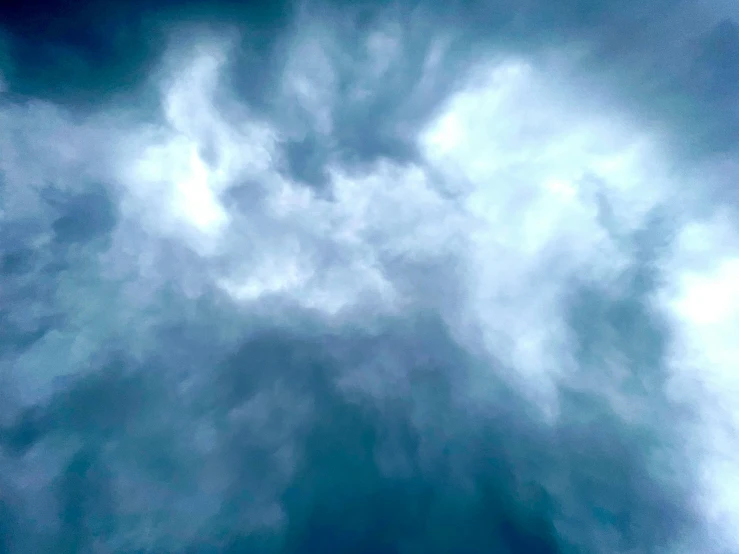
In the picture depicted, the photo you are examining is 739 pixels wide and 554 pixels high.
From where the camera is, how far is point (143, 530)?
5069 inches

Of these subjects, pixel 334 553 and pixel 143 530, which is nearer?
pixel 143 530

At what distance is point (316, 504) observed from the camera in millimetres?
143125

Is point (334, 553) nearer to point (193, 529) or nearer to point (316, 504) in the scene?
point (316, 504)

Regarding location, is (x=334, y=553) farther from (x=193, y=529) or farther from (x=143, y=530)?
(x=143, y=530)

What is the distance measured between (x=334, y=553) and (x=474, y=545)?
53760mm

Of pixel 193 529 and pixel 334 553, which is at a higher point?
pixel 193 529

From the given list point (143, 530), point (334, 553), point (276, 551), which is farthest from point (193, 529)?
point (334, 553)

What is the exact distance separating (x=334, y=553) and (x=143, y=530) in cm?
6919

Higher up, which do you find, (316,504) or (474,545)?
(316,504)

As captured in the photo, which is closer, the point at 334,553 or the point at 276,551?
the point at 276,551

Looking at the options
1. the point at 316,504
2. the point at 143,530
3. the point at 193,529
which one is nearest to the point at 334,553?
the point at 316,504

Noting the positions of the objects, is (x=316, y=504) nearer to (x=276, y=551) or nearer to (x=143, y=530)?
(x=276, y=551)

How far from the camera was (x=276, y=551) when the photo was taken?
136 metres

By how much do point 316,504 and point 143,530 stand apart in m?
59.4
